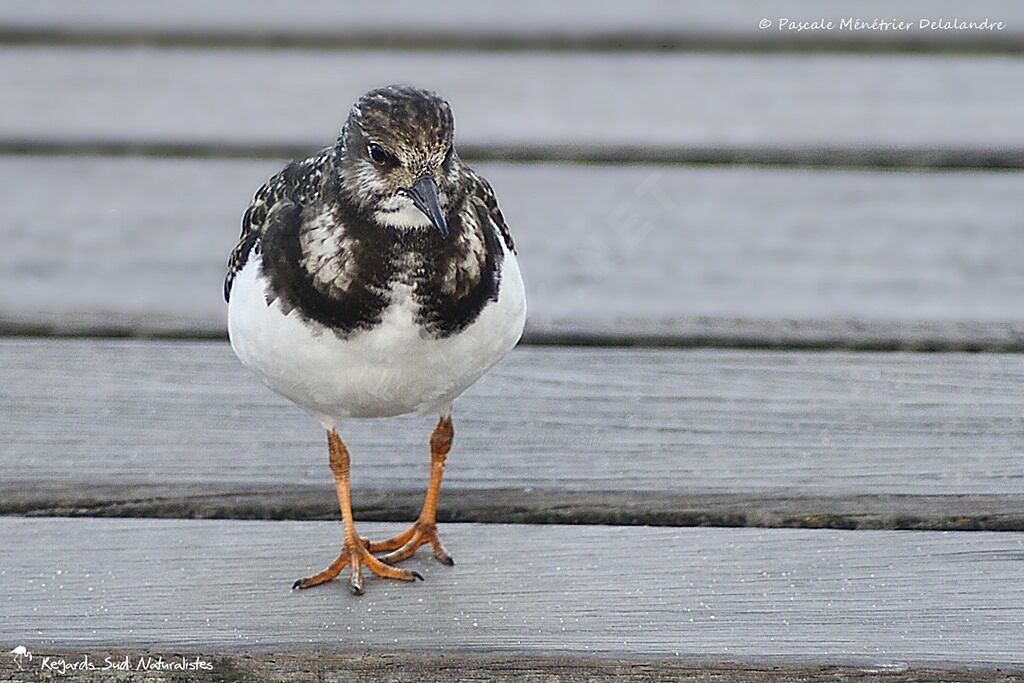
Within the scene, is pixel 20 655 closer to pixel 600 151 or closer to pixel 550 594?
pixel 550 594

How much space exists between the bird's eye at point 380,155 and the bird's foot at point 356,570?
531mm

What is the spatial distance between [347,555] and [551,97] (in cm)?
179

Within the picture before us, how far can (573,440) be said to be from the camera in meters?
2.33

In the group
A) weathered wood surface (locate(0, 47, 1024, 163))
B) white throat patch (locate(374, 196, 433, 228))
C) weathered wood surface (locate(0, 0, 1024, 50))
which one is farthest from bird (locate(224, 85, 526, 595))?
weathered wood surface (locate(0, 0, 1024, 50))

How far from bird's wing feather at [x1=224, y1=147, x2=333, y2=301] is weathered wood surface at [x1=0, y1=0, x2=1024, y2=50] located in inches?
67.9

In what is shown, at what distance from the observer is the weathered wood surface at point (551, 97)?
10.9ft

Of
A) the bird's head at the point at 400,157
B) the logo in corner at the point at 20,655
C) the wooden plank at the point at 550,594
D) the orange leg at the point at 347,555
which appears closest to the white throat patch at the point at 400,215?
the bird's head at the point at 400,157

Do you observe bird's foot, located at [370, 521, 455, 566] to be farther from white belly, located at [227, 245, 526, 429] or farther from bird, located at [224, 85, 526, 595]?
white belly, located at [227, 245, 526, 429]

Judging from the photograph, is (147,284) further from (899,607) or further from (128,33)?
(899,607)

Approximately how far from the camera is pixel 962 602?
75.2 inches

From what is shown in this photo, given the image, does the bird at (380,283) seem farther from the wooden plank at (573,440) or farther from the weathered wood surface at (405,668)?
the wooden plank at (573,440)

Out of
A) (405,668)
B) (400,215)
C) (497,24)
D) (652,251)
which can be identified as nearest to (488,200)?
(400,215)

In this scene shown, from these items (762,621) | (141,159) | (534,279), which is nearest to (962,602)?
(762,621)

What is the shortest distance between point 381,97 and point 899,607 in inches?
37.6
